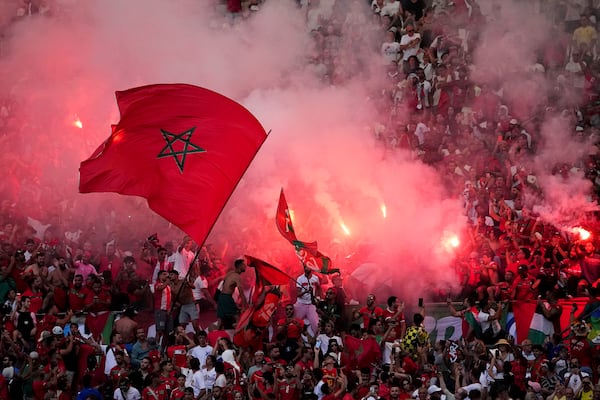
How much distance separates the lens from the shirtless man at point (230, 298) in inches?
515

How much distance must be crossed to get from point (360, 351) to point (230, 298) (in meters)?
1.61

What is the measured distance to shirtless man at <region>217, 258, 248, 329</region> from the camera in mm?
13070

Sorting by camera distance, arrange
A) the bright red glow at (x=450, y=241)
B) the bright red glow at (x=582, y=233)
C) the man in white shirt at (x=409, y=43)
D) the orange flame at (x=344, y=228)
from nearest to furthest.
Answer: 1. the bright red glow at (x=582, y=233)
2. the bright red glow at (x=450, y=241)
3. the orange flame at (x=344, y=228)
4. the man in white shirt at (x=409, y=43)

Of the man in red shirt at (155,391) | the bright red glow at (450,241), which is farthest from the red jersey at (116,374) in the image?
the bright red glow at (450,241)

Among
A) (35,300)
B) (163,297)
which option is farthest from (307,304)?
(35,300)

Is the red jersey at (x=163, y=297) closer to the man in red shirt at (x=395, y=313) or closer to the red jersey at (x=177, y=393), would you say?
the red jersey at (x=177, y=393)

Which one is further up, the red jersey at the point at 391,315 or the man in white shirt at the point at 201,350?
the red jersey at the point at 391,315

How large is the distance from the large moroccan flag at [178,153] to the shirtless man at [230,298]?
5.92ft

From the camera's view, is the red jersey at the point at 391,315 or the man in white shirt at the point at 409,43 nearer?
the red jersey at the point at 391,315

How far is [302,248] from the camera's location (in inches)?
536

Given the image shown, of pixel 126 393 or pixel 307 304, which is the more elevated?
pixel 307 304

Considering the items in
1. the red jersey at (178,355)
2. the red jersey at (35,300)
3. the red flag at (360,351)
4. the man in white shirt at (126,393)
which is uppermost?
the red jersey at (35,300)

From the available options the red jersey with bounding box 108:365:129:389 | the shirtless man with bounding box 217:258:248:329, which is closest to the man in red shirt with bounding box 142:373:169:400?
the red jersey with bounding box 108:365:129:389

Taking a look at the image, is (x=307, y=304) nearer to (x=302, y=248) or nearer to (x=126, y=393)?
(x=302, y=248)
